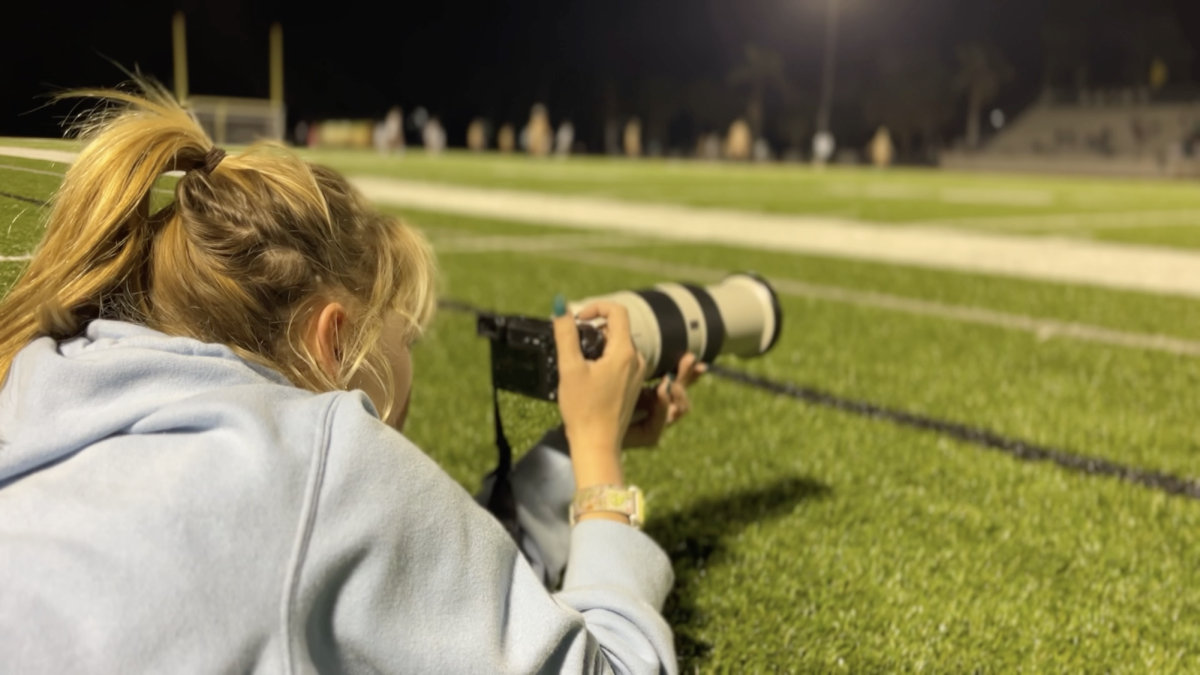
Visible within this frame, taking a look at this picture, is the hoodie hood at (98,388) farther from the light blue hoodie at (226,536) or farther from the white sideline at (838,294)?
the white sideline at (838,294)

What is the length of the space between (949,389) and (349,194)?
2168 mm

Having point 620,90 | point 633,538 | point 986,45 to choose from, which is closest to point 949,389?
point 633,538

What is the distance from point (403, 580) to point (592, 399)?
436 mm

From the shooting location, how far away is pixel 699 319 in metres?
1.40

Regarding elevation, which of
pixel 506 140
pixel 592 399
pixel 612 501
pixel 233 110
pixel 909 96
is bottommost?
pixel 612 501

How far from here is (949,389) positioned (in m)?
2.74

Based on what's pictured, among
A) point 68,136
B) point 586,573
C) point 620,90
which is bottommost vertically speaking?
point 586,573

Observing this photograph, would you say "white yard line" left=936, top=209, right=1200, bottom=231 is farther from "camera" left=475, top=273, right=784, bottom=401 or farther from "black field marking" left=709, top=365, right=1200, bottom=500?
"camera" left=475, top=273, right=784, bottom=401

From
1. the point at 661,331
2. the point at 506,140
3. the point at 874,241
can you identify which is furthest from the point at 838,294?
the point at 506,140

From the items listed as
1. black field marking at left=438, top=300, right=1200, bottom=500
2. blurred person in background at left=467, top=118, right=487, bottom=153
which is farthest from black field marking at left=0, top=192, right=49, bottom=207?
blurred person in background at left=467, top=118, right=487, bottom=153

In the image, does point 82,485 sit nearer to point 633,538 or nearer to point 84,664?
point 84,664

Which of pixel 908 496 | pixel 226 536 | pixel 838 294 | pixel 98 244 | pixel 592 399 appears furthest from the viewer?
pixel 838 294

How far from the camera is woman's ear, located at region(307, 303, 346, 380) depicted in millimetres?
904

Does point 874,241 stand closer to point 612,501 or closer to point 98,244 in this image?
point 612,501
